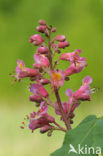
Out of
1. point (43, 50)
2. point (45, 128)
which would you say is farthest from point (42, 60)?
point (45, 128)

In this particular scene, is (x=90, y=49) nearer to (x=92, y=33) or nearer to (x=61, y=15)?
(x=92, y=33)

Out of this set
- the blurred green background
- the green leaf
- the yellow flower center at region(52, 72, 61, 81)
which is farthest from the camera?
the blurred green background

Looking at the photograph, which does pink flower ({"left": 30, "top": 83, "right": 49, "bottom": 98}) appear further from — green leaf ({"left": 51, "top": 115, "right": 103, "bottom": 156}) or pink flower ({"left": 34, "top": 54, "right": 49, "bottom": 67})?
green leaf ({"left": 51, "top": 115, "right": 103, "bottom": 156})

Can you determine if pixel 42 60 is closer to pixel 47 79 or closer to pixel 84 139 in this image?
pixel 47 79

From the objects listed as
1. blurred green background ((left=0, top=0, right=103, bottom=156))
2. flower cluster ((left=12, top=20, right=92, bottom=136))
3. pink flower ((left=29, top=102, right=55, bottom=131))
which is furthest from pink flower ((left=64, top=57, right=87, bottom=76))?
blurred green background ((left=0, top=0, right=103, bottom=156))

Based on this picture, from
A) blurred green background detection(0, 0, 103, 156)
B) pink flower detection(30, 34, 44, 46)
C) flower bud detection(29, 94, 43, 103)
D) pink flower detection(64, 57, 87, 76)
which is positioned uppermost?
blurred green background detection(0, 0, 103, 156)

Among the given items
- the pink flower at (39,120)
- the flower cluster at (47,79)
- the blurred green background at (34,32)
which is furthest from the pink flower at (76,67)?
the blurred green background at (34,32)
